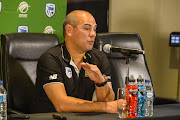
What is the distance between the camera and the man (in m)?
2.20

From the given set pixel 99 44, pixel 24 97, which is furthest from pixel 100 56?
pixel 24 97

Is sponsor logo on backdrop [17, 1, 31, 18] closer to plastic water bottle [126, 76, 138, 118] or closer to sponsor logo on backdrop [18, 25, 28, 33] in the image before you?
sponsor logo on backdrop [18, 25, 28, 33]

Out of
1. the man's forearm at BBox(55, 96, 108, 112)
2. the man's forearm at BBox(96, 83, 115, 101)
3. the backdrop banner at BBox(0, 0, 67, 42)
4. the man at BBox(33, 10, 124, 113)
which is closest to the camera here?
the man's forearm at BBox(55, 96, 108, 112)

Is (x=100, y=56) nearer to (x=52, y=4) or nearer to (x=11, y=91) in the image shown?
(x=11, y=91)

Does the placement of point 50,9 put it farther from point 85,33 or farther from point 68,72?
point 68,72

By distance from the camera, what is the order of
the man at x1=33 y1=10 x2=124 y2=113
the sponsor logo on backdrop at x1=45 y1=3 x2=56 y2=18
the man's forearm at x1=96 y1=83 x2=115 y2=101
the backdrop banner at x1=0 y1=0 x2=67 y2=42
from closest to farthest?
1. the man at x1=33 y1=10 x2=124 y2=113
2. the man's forearm at x1=96 y1=83 x2=115 y2=101
3. the backdrop banner at x1=0 y1=0 x2=67 y2=42
4. the sponsor logo on backdrop at x1=45 y1=3 x2=56 y2=18

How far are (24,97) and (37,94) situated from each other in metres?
0.11

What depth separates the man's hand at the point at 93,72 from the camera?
203cm

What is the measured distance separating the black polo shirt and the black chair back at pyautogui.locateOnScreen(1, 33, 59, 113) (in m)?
0.11

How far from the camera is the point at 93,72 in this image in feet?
6.92

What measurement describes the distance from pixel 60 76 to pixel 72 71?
146mm

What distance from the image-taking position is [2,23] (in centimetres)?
300

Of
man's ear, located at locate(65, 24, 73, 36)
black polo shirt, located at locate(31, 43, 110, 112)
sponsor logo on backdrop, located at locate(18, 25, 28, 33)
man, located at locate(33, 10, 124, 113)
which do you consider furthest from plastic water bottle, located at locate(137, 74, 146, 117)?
sponsor logo on backdrop, located at locate(18, 25, 28, 33)

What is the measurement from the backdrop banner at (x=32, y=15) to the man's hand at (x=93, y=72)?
4.00 feet
